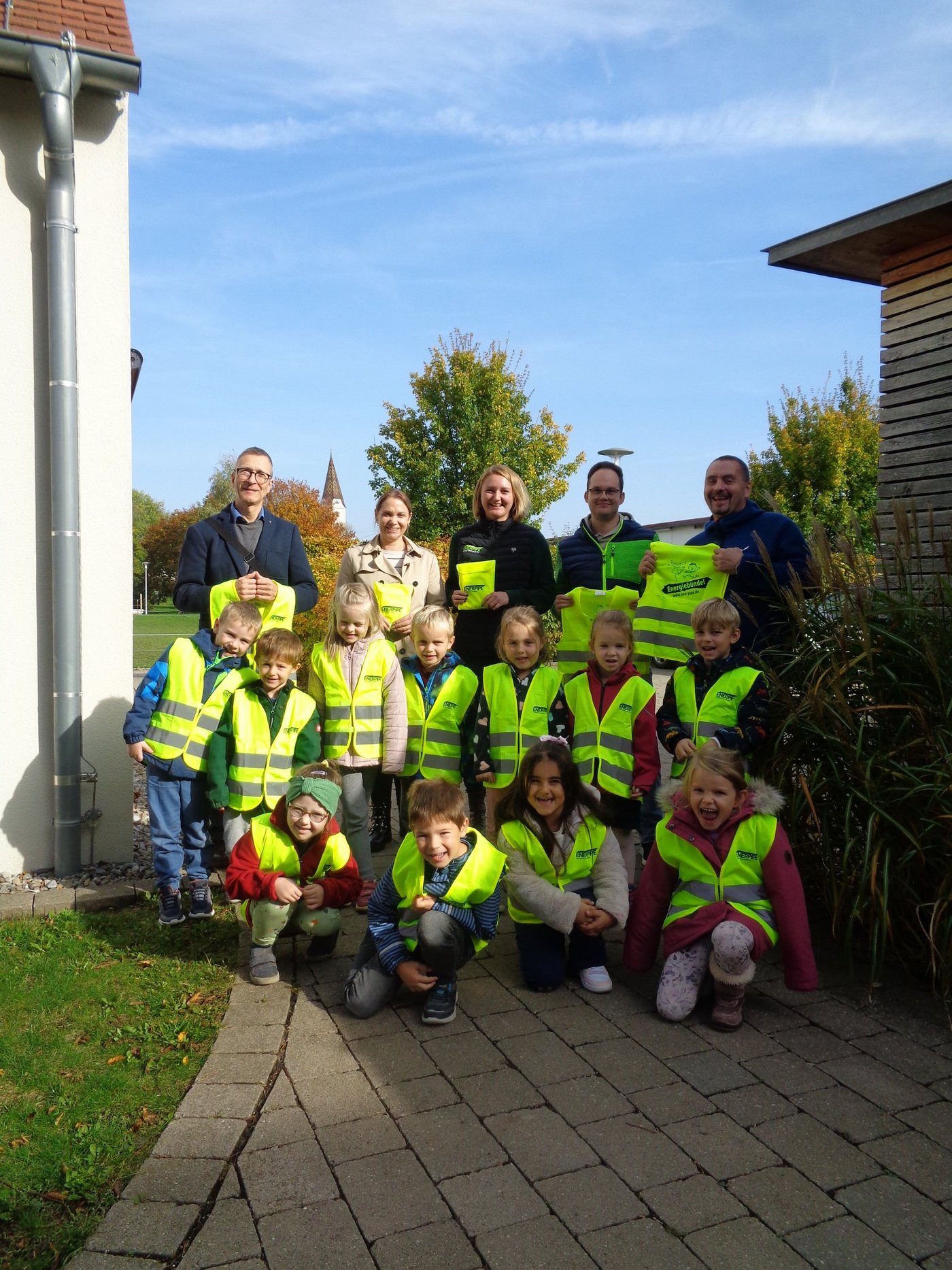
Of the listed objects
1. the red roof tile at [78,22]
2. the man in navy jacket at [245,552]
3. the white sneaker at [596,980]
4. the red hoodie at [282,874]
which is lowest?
the white sneaker at [596,980]

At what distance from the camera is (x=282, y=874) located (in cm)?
426

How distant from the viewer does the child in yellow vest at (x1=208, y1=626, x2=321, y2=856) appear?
4730 mm

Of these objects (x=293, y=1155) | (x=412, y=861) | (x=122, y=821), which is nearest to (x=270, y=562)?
(x=122, y=821)

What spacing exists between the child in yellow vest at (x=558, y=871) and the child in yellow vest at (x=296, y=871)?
769 millimetres

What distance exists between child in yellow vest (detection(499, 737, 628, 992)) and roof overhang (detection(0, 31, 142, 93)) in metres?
4.26

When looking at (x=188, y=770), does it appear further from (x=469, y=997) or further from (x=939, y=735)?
(x=939, y=735)

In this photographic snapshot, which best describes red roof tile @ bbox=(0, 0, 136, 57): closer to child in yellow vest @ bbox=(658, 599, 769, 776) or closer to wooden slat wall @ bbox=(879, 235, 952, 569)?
child in yellow vest @ bbox=(658, 599, 769, 776)

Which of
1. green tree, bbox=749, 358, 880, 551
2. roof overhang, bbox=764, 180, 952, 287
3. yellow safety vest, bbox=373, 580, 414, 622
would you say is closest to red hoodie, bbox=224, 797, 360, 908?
yellow safety vest, bbox=373, 580, 414, 622

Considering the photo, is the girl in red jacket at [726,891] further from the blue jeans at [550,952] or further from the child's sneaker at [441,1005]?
the child's sneaker at [441,1005]

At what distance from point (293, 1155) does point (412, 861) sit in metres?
1.32

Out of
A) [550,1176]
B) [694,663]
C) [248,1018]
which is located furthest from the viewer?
[694,663]

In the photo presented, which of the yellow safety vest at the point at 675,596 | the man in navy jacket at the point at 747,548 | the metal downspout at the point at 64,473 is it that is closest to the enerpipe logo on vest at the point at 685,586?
the yellow safety vest at the point at 675,596

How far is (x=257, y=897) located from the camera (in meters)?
4.19

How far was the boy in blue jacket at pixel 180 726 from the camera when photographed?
485 cm
